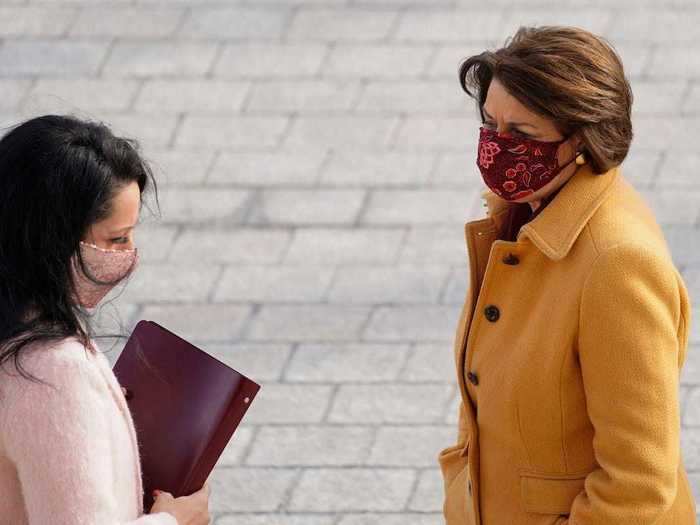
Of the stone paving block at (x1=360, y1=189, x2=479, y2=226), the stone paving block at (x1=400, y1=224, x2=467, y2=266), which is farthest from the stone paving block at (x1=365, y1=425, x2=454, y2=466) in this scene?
the stone paving block at (x1=360, y1=189, x2=479, y2=226)

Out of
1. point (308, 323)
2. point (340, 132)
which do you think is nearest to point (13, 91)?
point (340, 132)

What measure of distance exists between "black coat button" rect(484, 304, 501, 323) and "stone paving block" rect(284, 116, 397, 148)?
13.9 feet

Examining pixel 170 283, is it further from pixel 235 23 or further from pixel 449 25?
pixel 449 25

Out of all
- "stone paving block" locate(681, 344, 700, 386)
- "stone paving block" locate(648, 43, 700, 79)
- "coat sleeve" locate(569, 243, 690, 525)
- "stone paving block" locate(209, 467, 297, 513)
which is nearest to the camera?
"coat sleeve" locate(569, 243, 690, 525)

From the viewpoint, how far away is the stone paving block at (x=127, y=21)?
8023mm

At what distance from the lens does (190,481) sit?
2.79m

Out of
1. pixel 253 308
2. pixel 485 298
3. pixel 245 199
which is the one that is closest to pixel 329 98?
pixel 245 199

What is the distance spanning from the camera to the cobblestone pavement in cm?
509

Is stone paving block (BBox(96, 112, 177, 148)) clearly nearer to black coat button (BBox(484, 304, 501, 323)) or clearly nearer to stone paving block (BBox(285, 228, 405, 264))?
stone paving block (BBox(285, 228, 405, 264))

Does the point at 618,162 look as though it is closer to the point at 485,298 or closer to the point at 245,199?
the point at 485,298

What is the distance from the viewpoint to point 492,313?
9.46 feet

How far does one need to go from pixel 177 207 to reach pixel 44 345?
4.37 meters

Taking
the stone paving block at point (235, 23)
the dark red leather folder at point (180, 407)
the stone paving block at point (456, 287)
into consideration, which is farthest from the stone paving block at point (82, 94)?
the dark red leather folder at point (180, 407)

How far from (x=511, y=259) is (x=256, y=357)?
2.92 meters
